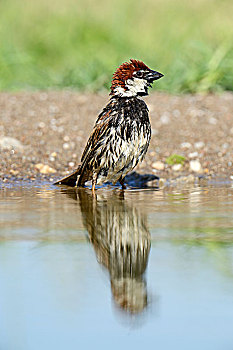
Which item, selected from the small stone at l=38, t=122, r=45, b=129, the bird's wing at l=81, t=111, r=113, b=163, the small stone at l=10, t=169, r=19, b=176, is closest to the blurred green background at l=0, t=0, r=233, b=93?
the small stone at l=38, t=122, r=45, b=129

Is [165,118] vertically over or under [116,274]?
over

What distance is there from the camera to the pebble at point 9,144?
24.0ft

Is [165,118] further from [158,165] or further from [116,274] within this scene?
[116,274]

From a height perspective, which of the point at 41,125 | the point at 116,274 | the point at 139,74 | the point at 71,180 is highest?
the point at 139,74

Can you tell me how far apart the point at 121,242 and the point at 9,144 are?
3.71 meters

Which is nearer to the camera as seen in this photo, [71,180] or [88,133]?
[71,180]

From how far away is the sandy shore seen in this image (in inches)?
275

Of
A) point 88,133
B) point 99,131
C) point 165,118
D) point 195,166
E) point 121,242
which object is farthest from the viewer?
point 165,118

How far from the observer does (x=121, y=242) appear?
12.8ft

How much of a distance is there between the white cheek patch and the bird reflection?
0.99 m

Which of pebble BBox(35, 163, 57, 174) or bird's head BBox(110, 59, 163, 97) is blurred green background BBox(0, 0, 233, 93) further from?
bird's head BBox(110, 59, 163, 97)

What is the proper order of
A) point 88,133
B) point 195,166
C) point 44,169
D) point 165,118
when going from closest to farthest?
point 44,169
point 195,166
point 88,133
point 165,118

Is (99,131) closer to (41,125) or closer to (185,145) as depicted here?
(185,145)

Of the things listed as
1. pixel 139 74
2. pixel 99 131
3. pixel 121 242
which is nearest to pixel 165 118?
pixel 139 74
